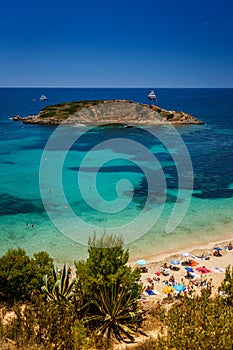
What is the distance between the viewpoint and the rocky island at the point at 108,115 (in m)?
108

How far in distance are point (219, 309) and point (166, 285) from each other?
415 inches

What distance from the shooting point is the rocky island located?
108500 mm

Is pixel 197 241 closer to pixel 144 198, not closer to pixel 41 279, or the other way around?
pixel 144 198

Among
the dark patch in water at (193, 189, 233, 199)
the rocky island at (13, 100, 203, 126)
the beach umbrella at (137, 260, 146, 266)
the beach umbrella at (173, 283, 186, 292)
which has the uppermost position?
the rocky island at (13, 100, 203, 126)

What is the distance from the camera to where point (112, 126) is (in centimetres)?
10244

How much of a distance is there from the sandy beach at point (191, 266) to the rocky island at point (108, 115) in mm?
80682

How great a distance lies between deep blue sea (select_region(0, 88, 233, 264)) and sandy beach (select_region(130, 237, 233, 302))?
127cm

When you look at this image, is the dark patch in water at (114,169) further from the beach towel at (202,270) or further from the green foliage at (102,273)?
the green foliage at (102,273)

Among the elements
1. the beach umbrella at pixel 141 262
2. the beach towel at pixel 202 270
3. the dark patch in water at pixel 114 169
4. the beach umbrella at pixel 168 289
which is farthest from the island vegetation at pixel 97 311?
the dark patch in water at pixel 114 169

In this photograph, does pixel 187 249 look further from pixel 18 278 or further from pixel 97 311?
pixel 18 278

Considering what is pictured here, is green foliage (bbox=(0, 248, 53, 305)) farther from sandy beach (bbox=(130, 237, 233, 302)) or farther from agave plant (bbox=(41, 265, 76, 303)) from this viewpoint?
sandy beach (bbox=(130, 237, 233, 302))

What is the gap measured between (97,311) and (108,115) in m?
97.9

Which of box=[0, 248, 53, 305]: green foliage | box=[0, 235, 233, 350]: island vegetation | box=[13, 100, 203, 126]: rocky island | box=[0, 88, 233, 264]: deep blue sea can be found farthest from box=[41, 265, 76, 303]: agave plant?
box=[13, 100, 203, 126]: rocky island

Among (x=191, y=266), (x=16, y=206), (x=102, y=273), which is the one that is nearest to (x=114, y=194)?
(x=16, y=206)
